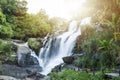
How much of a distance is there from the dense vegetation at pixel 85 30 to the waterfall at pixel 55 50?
4.22 ft

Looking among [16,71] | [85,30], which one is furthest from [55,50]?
[16,71]

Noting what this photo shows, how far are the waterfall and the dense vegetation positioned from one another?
1286mm

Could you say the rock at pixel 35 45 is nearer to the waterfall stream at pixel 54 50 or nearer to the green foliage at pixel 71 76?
the waterfall stream at pixel 54 50

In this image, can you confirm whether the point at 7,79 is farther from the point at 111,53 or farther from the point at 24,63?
the point at 24,63

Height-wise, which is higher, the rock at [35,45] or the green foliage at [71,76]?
the rock at [35,45]

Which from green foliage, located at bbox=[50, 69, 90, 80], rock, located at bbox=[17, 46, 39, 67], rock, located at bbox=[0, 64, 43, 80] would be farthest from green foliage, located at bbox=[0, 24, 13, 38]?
green foliage, located at bbox=[50, 69, 90, 80]

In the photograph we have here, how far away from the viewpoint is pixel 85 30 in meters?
27.5

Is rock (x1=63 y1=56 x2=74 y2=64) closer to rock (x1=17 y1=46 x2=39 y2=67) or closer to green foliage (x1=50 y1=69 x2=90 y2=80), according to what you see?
rock (x1=17 y1=46 x2=39 y2=67)

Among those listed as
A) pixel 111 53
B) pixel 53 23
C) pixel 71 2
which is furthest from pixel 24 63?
pixel 71 2

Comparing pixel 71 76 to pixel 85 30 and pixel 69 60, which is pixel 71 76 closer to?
pixel 69 60

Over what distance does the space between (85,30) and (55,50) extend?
4334 mm

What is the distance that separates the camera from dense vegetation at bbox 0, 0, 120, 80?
69.4 ft

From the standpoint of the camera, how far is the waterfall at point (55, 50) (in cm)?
2855

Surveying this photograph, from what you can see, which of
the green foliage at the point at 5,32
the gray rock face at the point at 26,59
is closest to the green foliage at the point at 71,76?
the gray rock face at the point at 26,59
